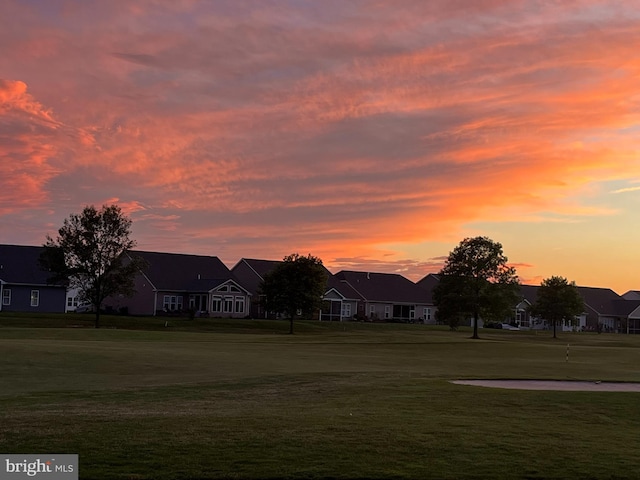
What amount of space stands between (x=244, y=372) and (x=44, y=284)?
69.0 m

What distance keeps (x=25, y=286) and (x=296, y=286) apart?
33.4 m

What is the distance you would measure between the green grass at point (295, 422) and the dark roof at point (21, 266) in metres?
60.5

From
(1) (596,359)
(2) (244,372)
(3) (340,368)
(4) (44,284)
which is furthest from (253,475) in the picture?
(4) (44,284)

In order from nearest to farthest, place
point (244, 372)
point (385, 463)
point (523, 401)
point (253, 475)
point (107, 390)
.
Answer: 1. point (253, 475)
2. point (385, 463)
3. point (523, 401)
4. point (107, 390)
5. point (244, 372)

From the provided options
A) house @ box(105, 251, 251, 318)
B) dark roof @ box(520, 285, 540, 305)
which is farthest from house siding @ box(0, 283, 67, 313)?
dark roof @ box(520, 285, 540, 305)

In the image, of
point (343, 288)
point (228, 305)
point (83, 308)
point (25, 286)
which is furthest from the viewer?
point (343, 288)

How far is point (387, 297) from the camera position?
129 metres

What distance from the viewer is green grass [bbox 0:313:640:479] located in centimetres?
1276

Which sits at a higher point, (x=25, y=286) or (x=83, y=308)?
(x=25, y=286)

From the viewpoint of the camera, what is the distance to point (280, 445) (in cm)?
1391

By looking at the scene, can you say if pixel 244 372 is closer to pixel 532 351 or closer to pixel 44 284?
pixel 532 351

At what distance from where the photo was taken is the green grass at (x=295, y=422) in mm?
12758

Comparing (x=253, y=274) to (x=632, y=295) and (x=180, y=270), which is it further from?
(x=632, y=295)

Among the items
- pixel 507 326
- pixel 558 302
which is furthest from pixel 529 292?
pixel 558 302
